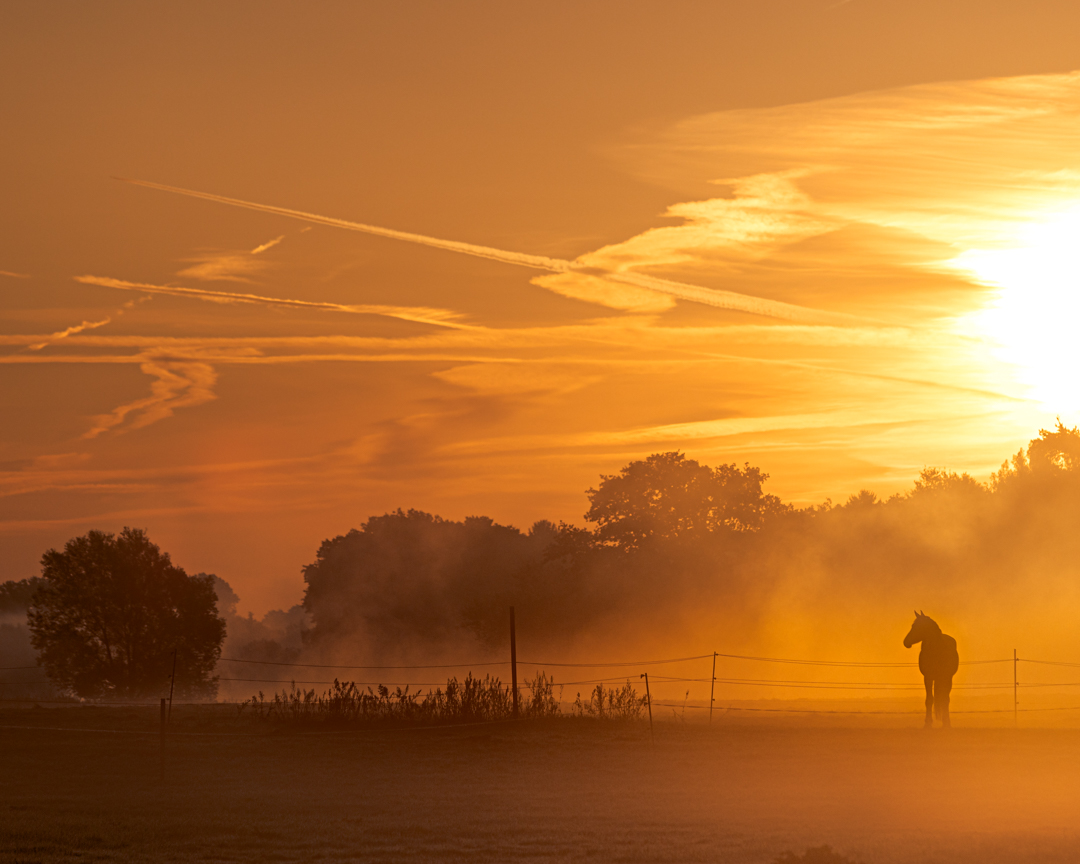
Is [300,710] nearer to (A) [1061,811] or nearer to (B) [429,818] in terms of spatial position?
(B) [429,818]

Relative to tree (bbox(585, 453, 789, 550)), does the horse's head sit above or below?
below

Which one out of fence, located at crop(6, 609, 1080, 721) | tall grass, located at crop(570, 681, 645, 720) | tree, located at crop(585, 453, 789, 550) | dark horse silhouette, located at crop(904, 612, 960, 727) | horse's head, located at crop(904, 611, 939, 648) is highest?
tree, located at crop(585, 453, 789, 550)

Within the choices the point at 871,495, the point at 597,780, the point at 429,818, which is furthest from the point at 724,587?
the point at 429,818

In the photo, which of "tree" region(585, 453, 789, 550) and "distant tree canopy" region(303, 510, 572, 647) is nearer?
"tree" region(585, 453, 789, 550)

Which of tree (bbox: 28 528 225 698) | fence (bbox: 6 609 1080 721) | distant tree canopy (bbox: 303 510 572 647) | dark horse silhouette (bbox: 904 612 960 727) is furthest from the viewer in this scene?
distant tree canopy (bbox: 303 510 572 647)

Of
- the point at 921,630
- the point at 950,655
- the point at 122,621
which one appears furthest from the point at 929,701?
the point at 122,621

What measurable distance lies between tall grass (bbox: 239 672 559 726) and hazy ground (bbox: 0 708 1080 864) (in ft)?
3.91

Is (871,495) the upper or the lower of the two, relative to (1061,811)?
upper

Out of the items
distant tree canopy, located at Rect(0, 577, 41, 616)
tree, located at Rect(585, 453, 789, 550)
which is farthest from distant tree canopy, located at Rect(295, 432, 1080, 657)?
distant tree canopy, located at Rect(0, 577, 41, 616)

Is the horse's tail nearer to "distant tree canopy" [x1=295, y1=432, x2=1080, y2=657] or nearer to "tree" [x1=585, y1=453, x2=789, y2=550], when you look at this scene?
"distant tree canopy" [x1=295, y1=432, x2=1080, y2=657]

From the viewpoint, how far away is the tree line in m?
54.5

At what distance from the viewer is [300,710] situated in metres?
27.0

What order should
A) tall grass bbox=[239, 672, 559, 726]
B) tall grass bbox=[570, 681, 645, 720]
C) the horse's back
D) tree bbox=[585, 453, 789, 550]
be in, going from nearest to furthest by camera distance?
1. the horse's back
2. tall grass bbox=[239, 672, 559, 726]
3. tall grass bbox=[570, 681, 645, 720]
4. tree bbox=[585, 453, 789, 550]

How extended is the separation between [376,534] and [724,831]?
7500cm
